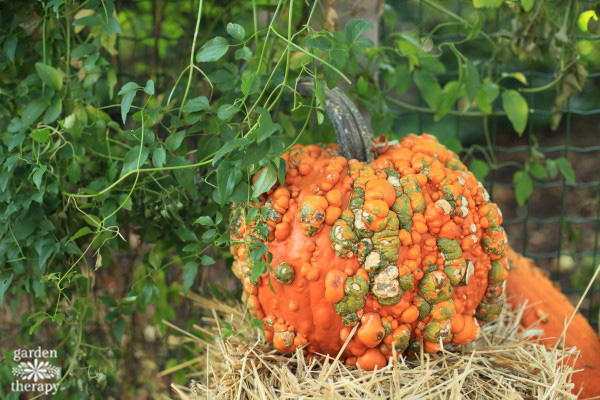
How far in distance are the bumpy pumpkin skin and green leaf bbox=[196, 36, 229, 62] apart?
0.31 metres

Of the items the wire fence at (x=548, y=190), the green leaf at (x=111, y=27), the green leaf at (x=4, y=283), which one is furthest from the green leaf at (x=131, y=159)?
the wire fence at (x=548, y=190)

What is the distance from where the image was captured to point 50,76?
1.40m

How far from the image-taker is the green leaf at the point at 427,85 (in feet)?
5.92

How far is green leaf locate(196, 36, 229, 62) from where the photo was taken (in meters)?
1.19

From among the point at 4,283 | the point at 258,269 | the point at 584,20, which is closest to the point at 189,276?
the point at 258,269

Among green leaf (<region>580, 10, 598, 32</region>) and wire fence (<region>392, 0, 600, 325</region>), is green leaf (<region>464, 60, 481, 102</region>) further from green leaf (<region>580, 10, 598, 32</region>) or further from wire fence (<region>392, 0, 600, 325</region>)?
wire fence (<region>392, 0, 600, 325</region>)

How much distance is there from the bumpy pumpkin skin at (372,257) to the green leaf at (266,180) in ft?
0.33

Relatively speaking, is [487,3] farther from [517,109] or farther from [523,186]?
[523,186]

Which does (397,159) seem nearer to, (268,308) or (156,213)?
(268,308)

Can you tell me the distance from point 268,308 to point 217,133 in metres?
0.37

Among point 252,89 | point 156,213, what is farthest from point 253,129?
point 156,213

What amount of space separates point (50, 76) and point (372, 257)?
0.74 m

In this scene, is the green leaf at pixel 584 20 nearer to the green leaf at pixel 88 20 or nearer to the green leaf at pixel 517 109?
the green leaf at pixel 517 109

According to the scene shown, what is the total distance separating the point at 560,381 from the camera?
4.30 ft
